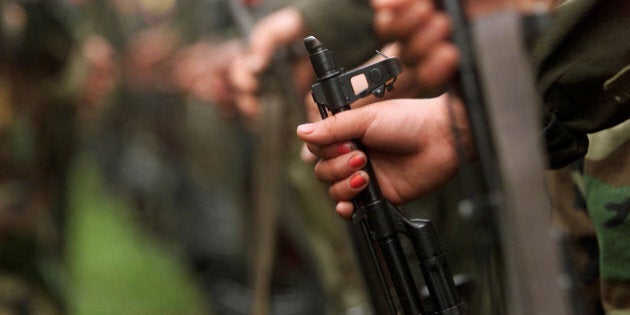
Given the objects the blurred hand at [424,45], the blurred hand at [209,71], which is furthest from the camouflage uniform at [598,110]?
the blurred hand at [209,71]

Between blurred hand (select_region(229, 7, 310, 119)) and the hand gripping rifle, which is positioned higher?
blurred hand (select_region(229, 7, 310, 119))

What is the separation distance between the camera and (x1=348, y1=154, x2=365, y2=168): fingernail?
4.69 feet

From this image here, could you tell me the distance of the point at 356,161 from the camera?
1434mm

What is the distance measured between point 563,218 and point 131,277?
5469mm

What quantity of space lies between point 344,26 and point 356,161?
86 centimetres

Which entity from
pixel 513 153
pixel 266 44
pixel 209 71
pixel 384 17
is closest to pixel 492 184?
pixel 513 153

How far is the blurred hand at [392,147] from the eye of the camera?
143 centimetres

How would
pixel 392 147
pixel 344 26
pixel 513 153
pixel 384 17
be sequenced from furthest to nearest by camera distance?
1. pixel 344 26
2. pixel 384 17
3. pixel 392 147
4. pixel 513 153

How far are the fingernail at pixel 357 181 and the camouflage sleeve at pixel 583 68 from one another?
1.31 feet

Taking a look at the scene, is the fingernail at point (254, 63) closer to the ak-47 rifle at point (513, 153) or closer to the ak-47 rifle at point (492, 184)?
the ak-47 rifle at point (492, 184)

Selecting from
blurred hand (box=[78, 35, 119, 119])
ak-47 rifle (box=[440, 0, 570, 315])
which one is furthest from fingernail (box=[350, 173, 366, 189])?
blurred hand (box=[78, 35, 119, 119])

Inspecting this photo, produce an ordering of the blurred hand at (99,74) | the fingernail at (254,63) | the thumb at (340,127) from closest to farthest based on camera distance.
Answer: the thumb at (340,127) < the fingernail at (254,63) < the blurred hand at (99,74)

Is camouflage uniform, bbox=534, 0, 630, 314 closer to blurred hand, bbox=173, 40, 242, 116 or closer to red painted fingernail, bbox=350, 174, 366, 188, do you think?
red painted fingernail, bbox=350, 174, 366, 188

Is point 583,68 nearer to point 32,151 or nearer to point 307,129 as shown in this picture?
point 307,129
